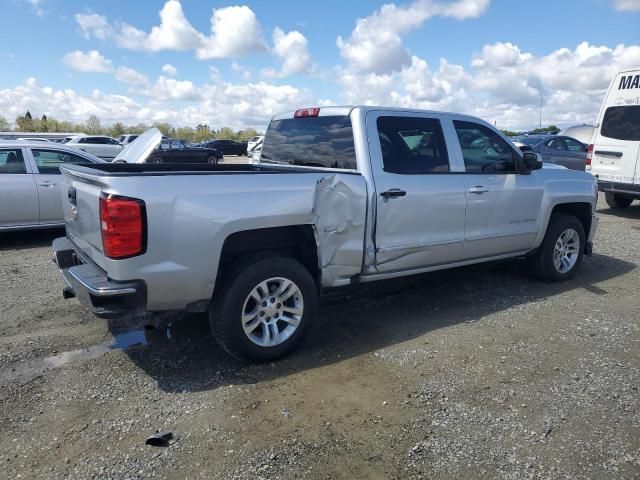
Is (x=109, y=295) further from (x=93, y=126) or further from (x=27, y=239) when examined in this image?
(x=93, y=126)

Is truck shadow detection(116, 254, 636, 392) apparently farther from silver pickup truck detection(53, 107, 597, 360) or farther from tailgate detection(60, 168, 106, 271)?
tailgate detection(60, 168, 106, 271)

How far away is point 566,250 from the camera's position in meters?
5.96

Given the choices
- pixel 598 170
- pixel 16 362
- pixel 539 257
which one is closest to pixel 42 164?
pixel 16 362

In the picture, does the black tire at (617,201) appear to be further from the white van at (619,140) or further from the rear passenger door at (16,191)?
the rear passenger door at (16,191)

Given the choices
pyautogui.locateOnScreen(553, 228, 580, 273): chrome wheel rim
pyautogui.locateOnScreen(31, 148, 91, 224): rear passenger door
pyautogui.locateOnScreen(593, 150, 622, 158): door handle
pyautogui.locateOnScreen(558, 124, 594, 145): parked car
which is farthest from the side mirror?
pyautogui.locateOnScreen(558, 124, 594, 145): parked car

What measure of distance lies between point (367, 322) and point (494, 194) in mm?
1827

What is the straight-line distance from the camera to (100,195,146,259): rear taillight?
3.06 meters

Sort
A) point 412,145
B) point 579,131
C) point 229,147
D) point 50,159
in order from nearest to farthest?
point 412,145 → point 50,159 → point 579,131 → point 229,147

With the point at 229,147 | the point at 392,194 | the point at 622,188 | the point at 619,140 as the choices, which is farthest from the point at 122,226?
the point at 229,147

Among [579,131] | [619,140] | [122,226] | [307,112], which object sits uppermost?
[579,131]

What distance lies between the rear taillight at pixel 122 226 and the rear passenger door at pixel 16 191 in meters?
5.39

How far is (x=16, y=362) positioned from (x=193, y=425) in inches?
68.7

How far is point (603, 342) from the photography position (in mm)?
4266

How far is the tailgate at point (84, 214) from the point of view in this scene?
330cm
